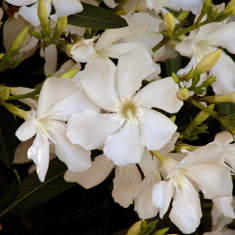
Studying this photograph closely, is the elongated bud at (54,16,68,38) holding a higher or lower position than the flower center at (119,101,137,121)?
higher

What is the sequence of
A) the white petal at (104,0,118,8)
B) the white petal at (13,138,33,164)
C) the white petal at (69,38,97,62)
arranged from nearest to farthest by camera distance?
the white petal at (69,38,97,62), the white petal at (104,0,118,8), the white petal at (13,138,33,164)

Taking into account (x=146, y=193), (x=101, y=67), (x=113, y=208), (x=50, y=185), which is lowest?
(x=113, y=208)

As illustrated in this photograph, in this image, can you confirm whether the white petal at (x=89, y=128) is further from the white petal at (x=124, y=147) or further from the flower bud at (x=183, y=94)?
the flower bud at (x=183, y=94)

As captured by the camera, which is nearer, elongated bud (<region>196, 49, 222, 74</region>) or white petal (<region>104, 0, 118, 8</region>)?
elongated bud (<region>196, 49, 222, 74</region>)

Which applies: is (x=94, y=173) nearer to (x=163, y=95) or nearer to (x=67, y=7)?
(x=163, y=95)

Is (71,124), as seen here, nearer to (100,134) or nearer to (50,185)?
(100,134)

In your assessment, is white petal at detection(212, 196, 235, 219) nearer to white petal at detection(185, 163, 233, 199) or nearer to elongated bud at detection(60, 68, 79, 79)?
white petal at detection(185, 163, 233, 199)

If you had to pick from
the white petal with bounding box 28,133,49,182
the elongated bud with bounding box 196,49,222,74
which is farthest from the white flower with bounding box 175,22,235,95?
the white petal with bounding box 28,133,49,182

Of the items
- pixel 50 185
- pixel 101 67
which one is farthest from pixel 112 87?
pixel 50 185
